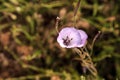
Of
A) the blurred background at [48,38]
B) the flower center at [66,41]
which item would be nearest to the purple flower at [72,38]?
the flower center at [66,41]

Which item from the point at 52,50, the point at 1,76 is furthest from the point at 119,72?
the point at 1,76

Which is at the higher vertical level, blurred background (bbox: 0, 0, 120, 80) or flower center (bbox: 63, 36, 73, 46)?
flower center (bbox: 63, 36, 73, 46)

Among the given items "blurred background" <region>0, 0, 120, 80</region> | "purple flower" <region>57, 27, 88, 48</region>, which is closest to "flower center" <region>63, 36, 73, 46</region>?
"purple flower" <region>57, 27, 88, 48</region>

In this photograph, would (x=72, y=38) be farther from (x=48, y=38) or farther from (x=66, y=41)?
(x=48, y=38)

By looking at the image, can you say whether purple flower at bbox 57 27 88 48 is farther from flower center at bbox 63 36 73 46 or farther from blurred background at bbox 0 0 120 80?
blurred background at bbox 0 0 120 80

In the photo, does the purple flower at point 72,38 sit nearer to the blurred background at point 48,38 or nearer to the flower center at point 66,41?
the flower center at point 66,41
